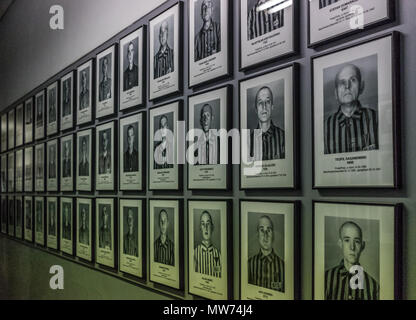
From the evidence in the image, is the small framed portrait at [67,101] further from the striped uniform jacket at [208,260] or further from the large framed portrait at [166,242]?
the striped uniform jacket at [208,260]

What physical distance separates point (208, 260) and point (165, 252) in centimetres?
33

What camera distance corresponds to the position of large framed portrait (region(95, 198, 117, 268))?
8.32 feet

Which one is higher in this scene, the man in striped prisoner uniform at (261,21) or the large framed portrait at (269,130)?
the man in striped prisoner uniform at (261,21)

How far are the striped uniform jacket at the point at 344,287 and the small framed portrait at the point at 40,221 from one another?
2.79 m

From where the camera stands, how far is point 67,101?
311 centimetres

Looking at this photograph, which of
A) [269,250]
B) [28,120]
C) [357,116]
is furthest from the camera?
[28,120]

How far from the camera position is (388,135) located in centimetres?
116

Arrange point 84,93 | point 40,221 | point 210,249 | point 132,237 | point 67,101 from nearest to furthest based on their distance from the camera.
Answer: point 210,249
point 132,237
point 84,93
point 67,101
point 40,221

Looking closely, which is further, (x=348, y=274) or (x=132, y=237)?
(x=132, y=237)

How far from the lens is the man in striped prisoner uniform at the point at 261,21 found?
4.87 ft

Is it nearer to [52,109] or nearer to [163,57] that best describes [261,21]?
[163,57]

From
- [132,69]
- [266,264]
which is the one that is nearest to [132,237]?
[132,69]

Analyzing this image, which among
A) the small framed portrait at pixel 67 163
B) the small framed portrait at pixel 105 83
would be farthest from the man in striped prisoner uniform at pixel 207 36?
the small framed portrait at pixel 67 163
